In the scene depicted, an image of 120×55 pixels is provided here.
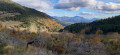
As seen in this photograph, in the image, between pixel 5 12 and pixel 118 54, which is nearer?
pixel 118 54

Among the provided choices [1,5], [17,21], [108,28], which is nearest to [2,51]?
[108,28]

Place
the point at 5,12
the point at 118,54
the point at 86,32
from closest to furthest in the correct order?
1. the point at 118,54
2. the point at 86,32
3. the point at 5,12

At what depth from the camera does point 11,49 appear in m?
13.7

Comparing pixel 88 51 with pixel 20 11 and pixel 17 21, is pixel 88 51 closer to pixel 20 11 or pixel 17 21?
pixel 17 21

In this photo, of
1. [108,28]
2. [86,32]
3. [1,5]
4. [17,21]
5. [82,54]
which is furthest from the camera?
[1,5]

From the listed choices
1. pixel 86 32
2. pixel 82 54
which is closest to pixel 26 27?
pixel 86 32

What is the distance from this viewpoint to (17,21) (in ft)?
309

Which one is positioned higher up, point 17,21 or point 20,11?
point 20,11

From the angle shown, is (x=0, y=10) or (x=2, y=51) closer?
(x=2, y=51)

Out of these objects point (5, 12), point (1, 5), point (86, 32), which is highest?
point (1, 5)

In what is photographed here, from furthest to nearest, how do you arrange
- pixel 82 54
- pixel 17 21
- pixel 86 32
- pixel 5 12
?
1. pixel 5 12
2. pixel 17 21
3. pixel 86 32
4. pixel 82 54

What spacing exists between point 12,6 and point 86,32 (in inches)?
2856

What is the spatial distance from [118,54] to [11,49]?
29.4 metres

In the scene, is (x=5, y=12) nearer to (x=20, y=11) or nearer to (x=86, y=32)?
(x=20, y=11)
